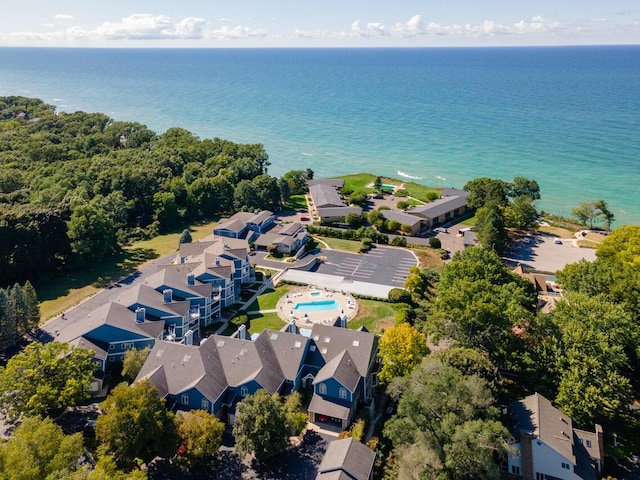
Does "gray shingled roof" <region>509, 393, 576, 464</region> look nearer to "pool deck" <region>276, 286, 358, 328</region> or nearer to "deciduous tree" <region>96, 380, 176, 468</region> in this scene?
"pool deck" <region>276, 286, 358, 328</region>

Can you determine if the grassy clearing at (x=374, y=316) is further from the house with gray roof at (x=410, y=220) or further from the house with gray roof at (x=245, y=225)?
the house with gray roof at (x=410, y=220)

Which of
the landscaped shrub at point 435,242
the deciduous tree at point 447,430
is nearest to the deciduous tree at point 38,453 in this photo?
the deciduous tree at point 447,430

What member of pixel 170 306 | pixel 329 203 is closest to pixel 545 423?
pixel 170 306

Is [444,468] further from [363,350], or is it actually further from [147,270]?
[147,270]

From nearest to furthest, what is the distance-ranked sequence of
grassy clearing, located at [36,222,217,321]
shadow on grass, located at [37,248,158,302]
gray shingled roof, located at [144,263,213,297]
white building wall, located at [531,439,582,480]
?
white building wall, located at [531,439,582,480]
gray shingled roof, located at [144,263,213,297]
grassy clearing, located at [36,222,217,321]
shadow on grass, located at [37,248,158,302]

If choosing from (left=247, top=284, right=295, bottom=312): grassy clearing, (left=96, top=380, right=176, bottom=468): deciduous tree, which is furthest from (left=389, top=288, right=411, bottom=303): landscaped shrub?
(left=96, top=380, right=176, bottom=468): deciduous tree

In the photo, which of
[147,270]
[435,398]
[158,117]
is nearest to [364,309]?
[435,398]
